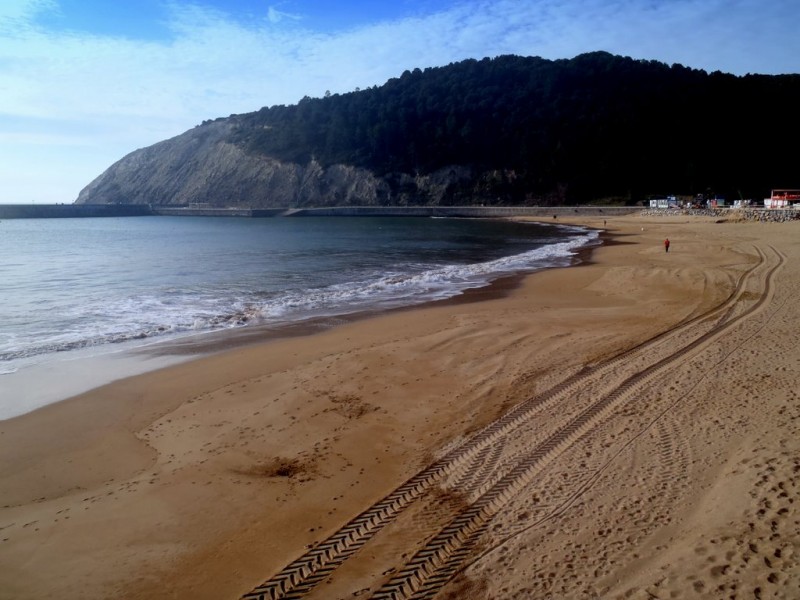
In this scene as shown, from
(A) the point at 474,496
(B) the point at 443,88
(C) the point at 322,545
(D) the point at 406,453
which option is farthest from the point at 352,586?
(B) the point at 443,88

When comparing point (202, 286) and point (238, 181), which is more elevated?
point (238, 181)

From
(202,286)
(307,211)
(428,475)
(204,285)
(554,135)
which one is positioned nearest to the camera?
(428,475)

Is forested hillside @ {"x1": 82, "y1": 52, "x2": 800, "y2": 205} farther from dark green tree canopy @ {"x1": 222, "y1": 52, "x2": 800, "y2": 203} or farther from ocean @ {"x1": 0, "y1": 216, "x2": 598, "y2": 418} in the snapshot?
ocean @ {"x1": 0, "y1": 216, "x2": 598, "y2": 418}

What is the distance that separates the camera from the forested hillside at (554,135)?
90500 millimetres

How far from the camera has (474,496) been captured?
4.99m

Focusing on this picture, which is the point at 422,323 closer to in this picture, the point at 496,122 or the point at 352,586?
the point at 352,586

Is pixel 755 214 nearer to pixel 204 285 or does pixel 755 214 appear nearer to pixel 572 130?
pixel 204 285

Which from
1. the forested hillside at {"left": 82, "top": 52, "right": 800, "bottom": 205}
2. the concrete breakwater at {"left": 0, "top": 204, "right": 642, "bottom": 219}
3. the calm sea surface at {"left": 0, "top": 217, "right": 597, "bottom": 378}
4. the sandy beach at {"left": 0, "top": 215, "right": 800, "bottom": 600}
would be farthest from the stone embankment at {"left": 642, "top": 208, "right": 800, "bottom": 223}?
the sandy beach at {"left": 0, "top": 215, "right": 800, "bottom": 600}

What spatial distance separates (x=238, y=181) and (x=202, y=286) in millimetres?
101900

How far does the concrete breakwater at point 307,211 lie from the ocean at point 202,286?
46023 mm

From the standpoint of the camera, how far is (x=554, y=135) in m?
98.5

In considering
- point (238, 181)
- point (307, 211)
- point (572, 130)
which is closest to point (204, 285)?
point (307, 211)

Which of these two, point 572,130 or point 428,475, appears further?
point 572,130

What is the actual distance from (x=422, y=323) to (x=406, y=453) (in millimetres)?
7125
